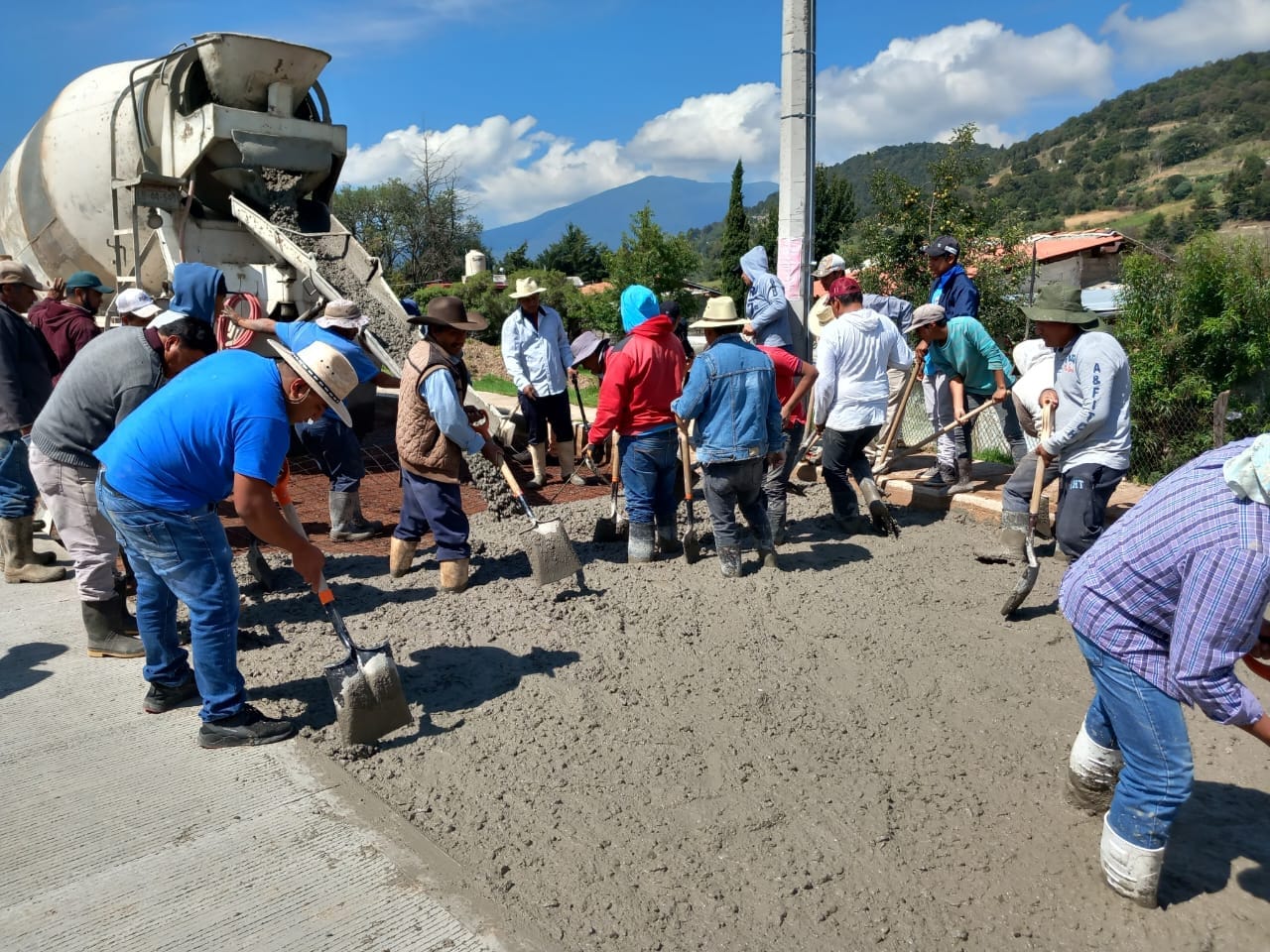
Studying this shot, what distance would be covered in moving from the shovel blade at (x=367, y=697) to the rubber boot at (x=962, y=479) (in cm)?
454

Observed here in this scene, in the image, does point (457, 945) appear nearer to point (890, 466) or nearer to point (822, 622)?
point (822, 622)

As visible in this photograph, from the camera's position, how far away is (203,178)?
841 cm

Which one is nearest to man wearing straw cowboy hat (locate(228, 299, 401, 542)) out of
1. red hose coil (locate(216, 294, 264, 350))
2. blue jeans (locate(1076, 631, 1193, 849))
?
red hose coil (locate(216, 294, 264, 350))

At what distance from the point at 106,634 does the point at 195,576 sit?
54.2 inches

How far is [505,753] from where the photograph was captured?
3.57 metres

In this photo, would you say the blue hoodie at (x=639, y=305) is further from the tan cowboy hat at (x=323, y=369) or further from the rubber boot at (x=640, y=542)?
the tan cowboy hat at (x=323, y=369)

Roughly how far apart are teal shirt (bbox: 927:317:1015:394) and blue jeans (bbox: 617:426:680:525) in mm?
2290

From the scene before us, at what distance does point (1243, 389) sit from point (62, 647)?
8433 millimetres

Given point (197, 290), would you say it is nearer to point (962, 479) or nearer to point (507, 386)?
point (962, 479)

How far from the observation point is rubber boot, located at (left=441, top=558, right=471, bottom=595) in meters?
5.25

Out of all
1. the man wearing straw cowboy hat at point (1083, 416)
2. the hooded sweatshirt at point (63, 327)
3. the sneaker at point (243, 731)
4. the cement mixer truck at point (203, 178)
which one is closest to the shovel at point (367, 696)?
the sneaker at point (243, 731)

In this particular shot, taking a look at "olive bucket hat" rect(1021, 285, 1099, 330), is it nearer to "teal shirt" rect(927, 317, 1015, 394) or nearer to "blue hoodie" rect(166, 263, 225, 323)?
"teal shirt" rect(927, 317, 1015, 394)

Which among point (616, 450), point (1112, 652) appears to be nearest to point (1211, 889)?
point (1112, 652)

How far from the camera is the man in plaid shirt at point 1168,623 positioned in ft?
7.29
